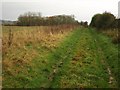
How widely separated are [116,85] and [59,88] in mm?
2178

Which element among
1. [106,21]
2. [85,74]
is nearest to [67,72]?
[85,74]

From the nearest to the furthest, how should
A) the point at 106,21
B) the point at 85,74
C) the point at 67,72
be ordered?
1. the point at 85,74
2. the point at 67,72
3. the point at 106,21

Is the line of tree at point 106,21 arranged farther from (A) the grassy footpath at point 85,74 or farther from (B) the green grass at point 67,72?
(A) the grassy footpath at point 85,74

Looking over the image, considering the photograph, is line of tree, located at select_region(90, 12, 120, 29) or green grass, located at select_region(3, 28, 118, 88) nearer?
green grass, located at select_region(3, 28, 118, 88)

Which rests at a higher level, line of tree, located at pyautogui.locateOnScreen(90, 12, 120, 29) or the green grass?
line of tree, located at pyautogui.locateOnScreen(90, 12, 120, 29)

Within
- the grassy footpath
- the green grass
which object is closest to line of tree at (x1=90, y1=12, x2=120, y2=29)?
the green grass

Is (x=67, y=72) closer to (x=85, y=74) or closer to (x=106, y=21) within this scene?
(x=85, y=74)

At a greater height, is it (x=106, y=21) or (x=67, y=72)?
(x=106, y=21)

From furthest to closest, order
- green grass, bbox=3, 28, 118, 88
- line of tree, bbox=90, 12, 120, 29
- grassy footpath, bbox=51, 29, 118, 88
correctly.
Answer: line of tree, bbox=90, 12, 120, 29
grassy footpath, bbox=51, 29, 118, 88
green grass, bbox=3, 28, 118, 88

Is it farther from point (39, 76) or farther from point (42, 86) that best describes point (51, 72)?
point (42, 86)

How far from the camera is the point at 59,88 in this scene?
9.20m

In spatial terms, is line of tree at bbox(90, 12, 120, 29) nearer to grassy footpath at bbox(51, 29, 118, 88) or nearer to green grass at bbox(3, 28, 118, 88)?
green grass at bbox(3, 28, 118, 88)

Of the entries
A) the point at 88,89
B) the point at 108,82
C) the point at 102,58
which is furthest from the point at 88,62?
the point at 88,89

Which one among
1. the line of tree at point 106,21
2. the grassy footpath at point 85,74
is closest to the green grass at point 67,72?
the grassy footpath at point 85,74
